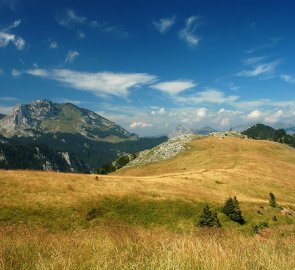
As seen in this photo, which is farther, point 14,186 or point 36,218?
point 14,186

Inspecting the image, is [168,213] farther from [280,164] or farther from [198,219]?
[280,164]

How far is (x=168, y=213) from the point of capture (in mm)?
47750

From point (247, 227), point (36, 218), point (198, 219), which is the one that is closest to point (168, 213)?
point (198, 219)

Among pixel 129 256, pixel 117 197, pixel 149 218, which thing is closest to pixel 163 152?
pixel 117 197

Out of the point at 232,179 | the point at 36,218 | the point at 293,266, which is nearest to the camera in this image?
the point at 293,266

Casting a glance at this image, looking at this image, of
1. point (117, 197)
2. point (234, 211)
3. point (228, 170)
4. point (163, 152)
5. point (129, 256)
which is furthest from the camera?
point (163, 152)

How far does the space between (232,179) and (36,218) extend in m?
56.8

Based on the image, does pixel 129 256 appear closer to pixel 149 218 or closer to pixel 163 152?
pixel 149 218

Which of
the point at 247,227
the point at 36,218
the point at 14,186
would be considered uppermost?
the point at 14,186

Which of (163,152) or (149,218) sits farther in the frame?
(163,152)

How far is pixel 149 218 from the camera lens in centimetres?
4562

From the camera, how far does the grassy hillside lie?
7.56 m

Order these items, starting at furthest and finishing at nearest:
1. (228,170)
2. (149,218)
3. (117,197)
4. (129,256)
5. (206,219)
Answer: (228,170) → (117,197) → (149,218) → (206,219) → (129,256)

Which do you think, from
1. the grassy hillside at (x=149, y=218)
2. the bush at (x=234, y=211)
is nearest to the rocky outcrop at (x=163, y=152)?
the grassy hillside at (x=149, y=218)
